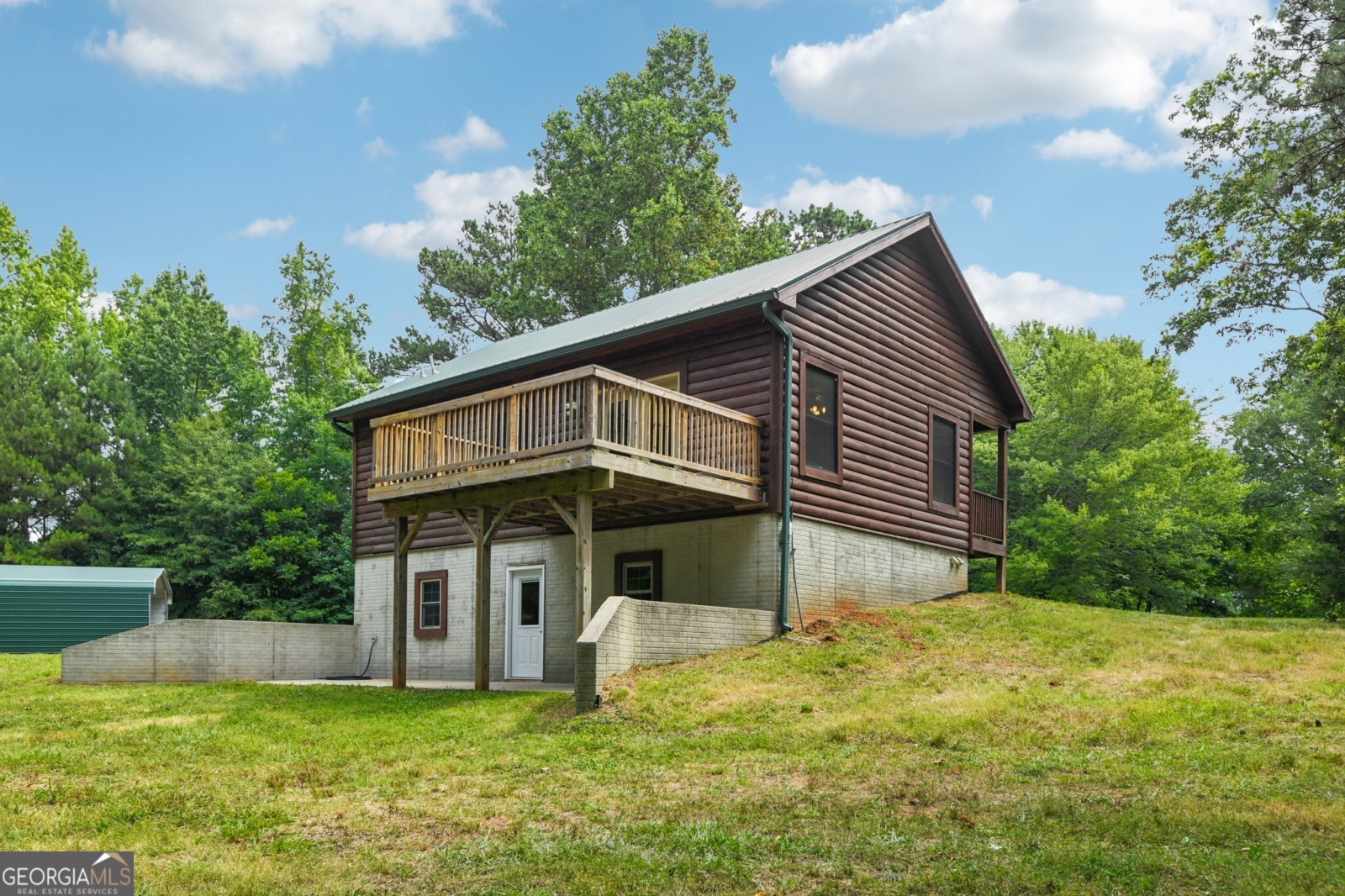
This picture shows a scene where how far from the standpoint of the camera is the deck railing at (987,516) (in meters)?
21.0

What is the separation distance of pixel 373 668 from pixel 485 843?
54.1ft

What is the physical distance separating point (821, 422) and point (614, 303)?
82.3ft

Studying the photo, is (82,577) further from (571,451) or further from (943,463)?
(943,463)

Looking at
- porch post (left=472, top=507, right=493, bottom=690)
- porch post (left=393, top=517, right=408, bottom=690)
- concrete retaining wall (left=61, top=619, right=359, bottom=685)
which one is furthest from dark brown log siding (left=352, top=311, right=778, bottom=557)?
concrete retaining wall (left=61, top=619, right=359, bottom=685)

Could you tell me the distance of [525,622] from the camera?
63.0 ft

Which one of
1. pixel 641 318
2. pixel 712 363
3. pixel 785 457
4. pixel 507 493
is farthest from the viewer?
pixel 641 318

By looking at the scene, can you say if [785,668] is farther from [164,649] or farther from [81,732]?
[164,649]

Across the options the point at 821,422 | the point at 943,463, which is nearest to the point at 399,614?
the point at 821,422

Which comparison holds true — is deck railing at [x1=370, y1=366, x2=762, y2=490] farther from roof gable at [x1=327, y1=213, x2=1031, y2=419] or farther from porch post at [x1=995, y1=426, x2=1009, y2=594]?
porch post at [x1=995, y1=426, x2=1009, y2=594]

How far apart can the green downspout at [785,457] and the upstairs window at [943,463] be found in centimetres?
468

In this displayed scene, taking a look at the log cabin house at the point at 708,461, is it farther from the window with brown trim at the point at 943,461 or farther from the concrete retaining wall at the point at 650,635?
the concrete retaining wall at the point at 650,635

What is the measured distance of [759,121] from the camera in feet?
149

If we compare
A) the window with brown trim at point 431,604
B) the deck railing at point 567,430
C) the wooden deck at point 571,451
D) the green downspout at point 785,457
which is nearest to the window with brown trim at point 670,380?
the deck railing at point 567,430

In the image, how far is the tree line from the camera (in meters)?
15.5
